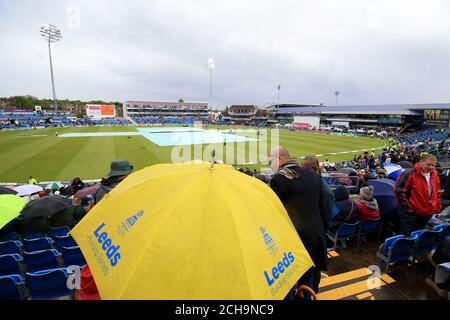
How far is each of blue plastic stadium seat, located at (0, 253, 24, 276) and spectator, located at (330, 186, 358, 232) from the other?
558 cm

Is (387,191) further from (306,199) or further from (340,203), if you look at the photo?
(306,199)

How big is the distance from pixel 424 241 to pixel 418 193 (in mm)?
787

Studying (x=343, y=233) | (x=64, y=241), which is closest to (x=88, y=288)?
(x=64, y=241)

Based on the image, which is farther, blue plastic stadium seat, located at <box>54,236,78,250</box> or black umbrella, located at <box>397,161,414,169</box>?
black umbrella, located at <box>397,161,414,169</box>

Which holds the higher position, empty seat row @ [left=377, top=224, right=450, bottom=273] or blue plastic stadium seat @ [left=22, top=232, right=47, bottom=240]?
empty seat row @ [left=377, top=224, right=450, bottom=273]

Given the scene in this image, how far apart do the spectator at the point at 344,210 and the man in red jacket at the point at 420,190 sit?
0.81m

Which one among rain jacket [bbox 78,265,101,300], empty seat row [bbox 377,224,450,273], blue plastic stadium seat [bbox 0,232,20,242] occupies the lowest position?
blue plastic stadium seat [bbox 0,232,20,242]

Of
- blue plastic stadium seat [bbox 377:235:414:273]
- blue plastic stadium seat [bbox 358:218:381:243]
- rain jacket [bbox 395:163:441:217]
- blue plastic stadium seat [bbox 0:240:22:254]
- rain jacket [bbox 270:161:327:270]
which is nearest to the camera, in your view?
rain jacket [bbox 270:161:327:270]

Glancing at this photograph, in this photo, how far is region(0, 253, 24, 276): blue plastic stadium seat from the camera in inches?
148

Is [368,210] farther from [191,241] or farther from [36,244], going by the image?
[36,244]

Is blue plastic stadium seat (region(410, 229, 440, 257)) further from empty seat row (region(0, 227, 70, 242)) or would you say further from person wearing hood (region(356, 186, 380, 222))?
empty seat row (region(0, 227, 70, 242))

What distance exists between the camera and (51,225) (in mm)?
5152

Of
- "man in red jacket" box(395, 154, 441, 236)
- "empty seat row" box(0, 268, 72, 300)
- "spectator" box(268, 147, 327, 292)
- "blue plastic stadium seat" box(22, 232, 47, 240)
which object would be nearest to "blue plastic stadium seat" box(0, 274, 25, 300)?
"empty seat row" box(0, 268, 72, 300)

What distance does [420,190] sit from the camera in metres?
3.90
